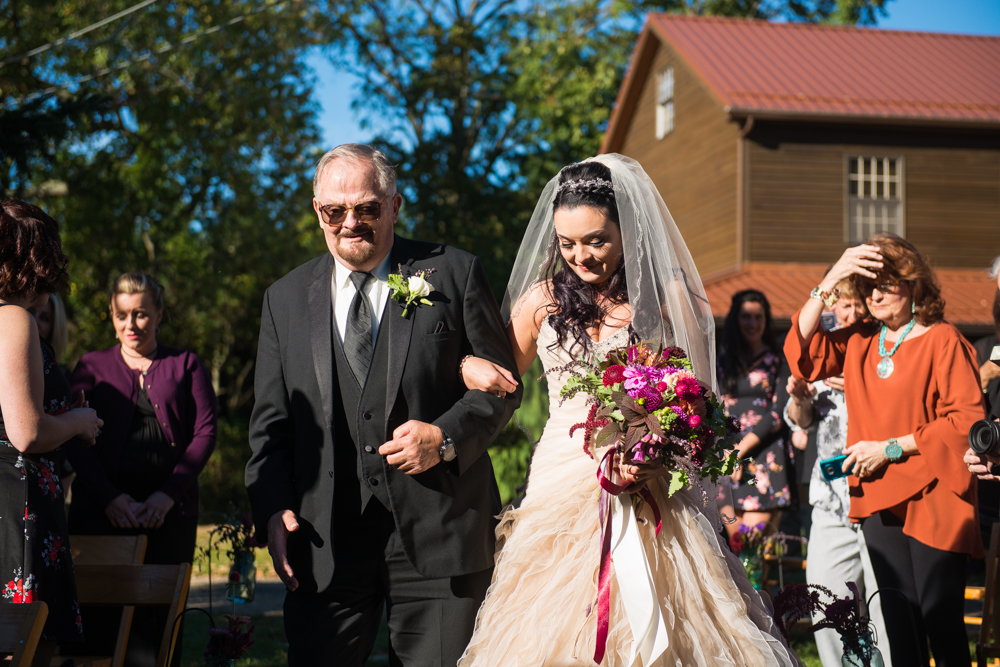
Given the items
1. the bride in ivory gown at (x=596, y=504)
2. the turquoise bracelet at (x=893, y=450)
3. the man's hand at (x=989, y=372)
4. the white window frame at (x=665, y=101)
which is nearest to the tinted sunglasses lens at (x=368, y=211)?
the bride in ivory gown at (x=596, y=504)

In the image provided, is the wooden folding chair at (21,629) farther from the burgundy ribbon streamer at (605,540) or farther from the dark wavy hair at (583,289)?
the dark wavy hair at (583,289)

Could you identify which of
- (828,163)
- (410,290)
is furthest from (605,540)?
(828,163)

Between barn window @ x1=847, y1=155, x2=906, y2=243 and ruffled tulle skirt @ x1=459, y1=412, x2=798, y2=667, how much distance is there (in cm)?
A: 1523

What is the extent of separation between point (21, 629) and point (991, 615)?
12.3 feet

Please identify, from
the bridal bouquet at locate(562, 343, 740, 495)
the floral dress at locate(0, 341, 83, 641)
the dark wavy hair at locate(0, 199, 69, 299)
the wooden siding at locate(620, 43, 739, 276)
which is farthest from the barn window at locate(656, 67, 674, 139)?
the floral dress at locate(0, 341, 83, 641)

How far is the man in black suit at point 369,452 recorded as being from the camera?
301cm

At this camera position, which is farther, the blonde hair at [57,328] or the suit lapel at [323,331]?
the blonde hair at [57,328]

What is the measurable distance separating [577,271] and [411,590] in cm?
130

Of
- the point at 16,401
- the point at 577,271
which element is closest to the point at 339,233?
the point at 577,271

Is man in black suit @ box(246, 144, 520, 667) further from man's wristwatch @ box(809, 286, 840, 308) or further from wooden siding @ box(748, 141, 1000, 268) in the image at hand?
wooden siding @ box(748, 141, 1000, 268)

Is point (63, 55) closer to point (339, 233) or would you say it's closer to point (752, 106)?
point (752, 106)

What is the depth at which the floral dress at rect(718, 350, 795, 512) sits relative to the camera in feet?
20.0

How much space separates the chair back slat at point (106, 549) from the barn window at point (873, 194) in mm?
15512

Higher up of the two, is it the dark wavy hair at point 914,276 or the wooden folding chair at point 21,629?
the dark wavy hair at point 914,276
